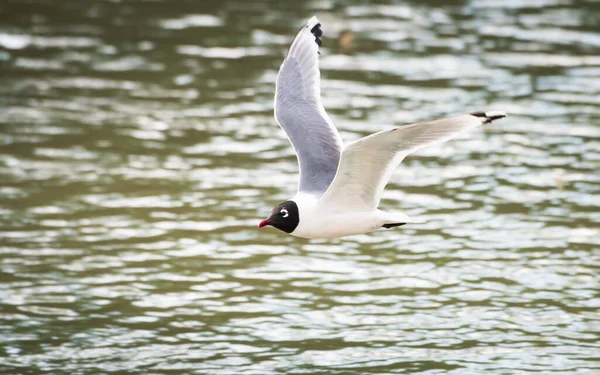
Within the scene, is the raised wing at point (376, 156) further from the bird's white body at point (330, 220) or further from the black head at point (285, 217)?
the black head at point (285, 217)

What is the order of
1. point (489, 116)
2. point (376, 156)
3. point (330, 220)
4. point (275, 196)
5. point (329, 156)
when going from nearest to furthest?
point (489, 116), point (376, 156), point (330, 220), point (329, 156), point (275, 196)

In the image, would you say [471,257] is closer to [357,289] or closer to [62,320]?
[357,289]

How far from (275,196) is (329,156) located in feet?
12.8

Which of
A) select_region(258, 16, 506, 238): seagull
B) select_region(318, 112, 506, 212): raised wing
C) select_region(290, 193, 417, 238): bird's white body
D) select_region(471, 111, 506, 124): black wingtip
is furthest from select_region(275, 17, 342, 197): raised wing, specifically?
select_region(471, 111, 506, 124): black wingtip

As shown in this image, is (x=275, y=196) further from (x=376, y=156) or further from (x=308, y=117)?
(x=376, y=156)

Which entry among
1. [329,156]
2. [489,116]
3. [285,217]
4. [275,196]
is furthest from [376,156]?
[275,196]

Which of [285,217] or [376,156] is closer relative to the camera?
[376,156]

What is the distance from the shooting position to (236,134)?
1698 centimetres

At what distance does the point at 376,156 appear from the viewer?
9414 millimetres

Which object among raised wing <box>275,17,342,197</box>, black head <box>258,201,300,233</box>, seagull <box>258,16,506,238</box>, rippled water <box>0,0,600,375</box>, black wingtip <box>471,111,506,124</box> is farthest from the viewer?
rippled water <box>0,0,600,375</box>

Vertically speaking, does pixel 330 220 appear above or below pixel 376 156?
below

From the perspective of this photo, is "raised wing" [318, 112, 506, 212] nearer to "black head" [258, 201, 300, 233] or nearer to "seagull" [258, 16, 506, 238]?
"seagull" [258, 16, 506, 238]

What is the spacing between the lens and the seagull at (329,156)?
29.6 ft

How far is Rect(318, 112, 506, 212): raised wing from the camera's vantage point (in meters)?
8.77
